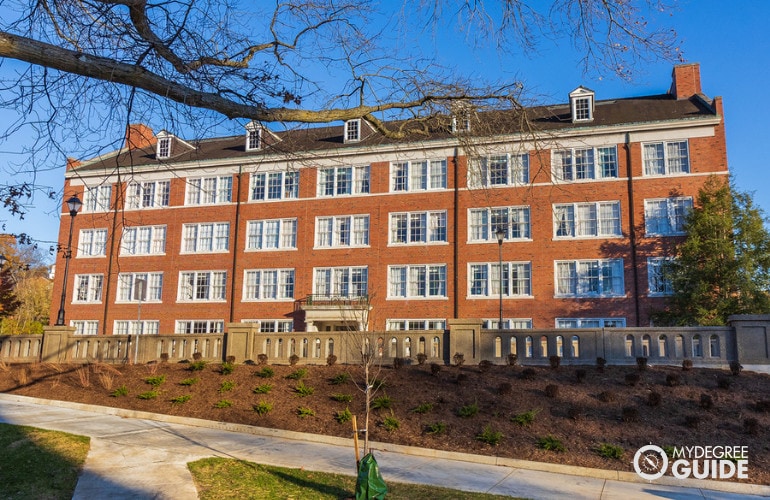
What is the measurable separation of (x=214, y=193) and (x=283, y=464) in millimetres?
31372

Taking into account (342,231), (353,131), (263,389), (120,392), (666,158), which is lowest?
(120,392)

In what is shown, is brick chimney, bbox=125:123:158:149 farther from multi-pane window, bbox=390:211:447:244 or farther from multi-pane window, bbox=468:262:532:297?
multi-pane window, bbox=390:211:447:244

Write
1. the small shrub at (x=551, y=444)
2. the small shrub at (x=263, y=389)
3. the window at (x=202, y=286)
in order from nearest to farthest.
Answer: the small shrub at (x=551, y=444) → the small shrub at (x=263, y=389) → the window at (x=202, y=286)

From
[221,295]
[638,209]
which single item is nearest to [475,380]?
[638,209]

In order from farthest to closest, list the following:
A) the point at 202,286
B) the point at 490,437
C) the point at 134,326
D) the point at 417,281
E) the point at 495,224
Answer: the point at 134,326 → the point at 202,286 → the point at 417,281 → the point at 495,224 → the point at 490,437

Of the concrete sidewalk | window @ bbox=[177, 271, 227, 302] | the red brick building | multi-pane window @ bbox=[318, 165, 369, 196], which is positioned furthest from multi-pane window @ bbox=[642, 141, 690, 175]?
window @ bbox=[177, 271, 227, 302]

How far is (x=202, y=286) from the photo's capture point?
3853 cm

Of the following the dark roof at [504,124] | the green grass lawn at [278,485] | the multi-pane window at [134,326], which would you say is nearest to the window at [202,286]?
the multi-pane window at [134,326]

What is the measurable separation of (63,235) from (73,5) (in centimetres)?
4190

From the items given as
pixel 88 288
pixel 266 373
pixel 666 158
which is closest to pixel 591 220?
pixel 666 158

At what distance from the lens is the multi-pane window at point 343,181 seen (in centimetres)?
3666

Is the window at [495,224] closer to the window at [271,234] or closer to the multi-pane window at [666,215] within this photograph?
the multi-pane window at [666,215]

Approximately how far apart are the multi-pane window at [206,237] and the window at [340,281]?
22.1ft

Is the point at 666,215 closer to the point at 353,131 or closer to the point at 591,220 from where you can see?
the point at 591,220
